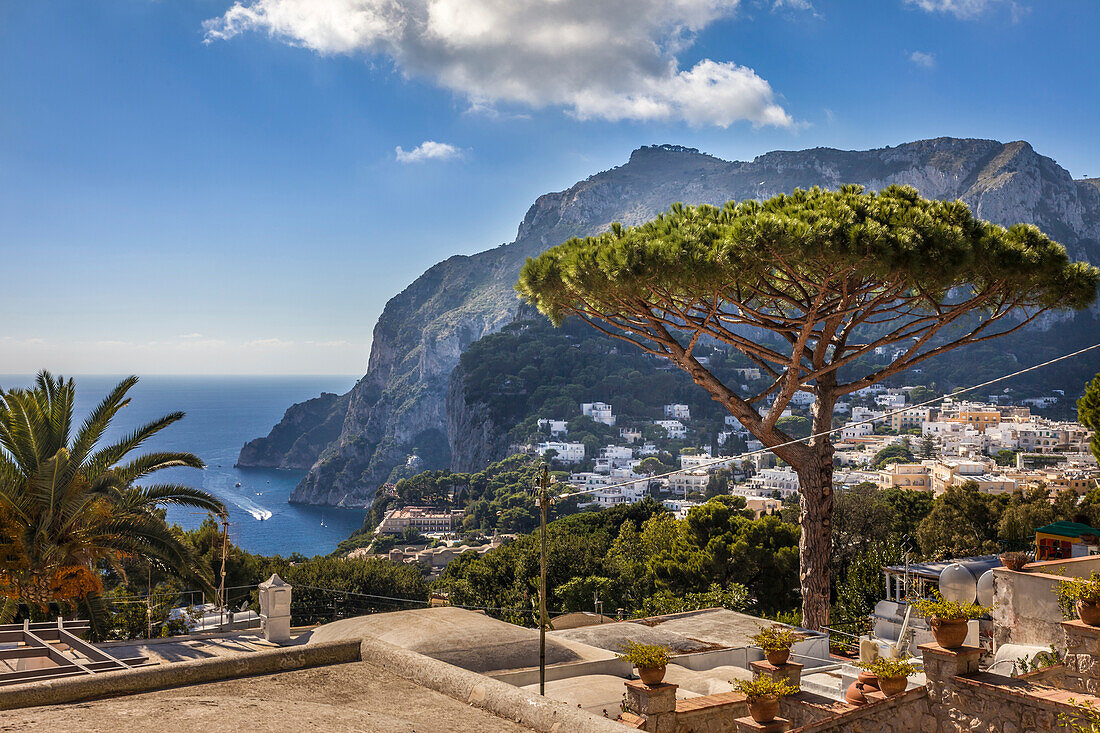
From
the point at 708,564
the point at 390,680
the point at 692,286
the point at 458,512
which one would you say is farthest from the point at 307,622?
the point at 458,512

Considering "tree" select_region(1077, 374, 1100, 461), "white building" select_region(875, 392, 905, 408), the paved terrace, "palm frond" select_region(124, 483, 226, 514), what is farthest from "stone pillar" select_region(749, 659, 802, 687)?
"white building" select_region(875, 392, 905, 408)

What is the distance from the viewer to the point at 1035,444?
73.0 meters

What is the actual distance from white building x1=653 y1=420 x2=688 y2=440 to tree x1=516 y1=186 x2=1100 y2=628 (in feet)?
309

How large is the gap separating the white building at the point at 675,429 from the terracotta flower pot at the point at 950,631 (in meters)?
100

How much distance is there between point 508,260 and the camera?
179 m

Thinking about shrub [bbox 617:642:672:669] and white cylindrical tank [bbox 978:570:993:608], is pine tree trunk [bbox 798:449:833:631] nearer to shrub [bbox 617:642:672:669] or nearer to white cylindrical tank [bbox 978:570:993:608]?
white cylindrical tank [bbox 978:570:993:608]

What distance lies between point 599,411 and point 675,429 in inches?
447

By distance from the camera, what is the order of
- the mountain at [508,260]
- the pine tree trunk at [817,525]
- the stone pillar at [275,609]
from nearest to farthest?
1. the stone pillar at [275,609]
2. the pine tree trunk at [817,525]
3. the mountain at [508,260]

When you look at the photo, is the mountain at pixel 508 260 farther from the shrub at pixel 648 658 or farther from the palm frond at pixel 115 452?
the shrub at pixel 648 658

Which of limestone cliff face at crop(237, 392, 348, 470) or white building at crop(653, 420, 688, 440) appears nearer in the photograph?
white building at crop(653, 420, 688, 440)

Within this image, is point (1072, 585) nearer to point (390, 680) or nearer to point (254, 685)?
point (390, 680)

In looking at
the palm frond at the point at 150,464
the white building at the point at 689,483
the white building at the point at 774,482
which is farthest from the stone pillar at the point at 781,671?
the white building at the point at 689,483

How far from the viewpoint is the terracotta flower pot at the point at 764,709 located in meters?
4.27

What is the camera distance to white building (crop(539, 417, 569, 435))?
105188mm
